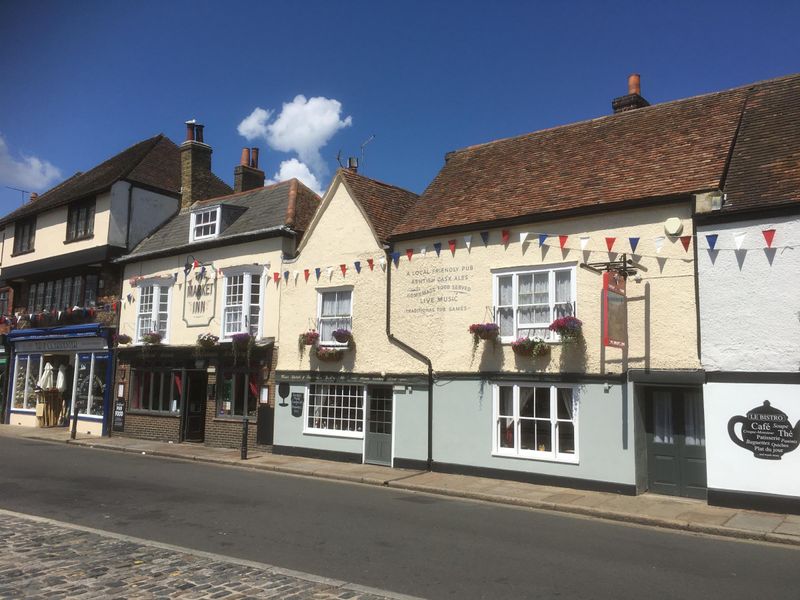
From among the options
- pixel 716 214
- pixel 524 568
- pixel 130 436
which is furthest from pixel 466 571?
pixel 130 436

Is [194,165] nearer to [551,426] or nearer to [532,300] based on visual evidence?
[532,300]

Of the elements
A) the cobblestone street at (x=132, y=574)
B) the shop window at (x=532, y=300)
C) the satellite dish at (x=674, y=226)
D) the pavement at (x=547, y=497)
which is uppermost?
the satellite dish at (x=674, y=226)

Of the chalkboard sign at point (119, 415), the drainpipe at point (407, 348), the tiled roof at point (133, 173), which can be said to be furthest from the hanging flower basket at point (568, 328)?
the tiled roof at point (133, 173)

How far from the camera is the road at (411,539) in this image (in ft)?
22.4

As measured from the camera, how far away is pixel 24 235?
28.8 m

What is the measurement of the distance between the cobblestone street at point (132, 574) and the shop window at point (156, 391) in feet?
45.5

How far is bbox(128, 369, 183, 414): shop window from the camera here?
21516 mm

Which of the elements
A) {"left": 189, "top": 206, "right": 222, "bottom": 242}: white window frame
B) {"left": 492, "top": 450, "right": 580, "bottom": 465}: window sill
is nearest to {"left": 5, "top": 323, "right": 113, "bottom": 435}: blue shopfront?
{"left": 189, "top": 206, "right": 222, "bottom": 242}: white window frame

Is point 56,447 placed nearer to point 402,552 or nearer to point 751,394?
point 402,552

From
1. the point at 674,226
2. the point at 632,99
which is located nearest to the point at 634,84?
the point at 632,99

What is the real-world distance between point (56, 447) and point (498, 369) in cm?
1386

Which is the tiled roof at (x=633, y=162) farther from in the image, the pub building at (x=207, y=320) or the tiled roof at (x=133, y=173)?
the tiled roof at (x=133, y=173)

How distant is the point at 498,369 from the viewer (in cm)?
1459

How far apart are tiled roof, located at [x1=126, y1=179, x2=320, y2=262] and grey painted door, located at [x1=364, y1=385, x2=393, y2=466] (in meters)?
5.86
